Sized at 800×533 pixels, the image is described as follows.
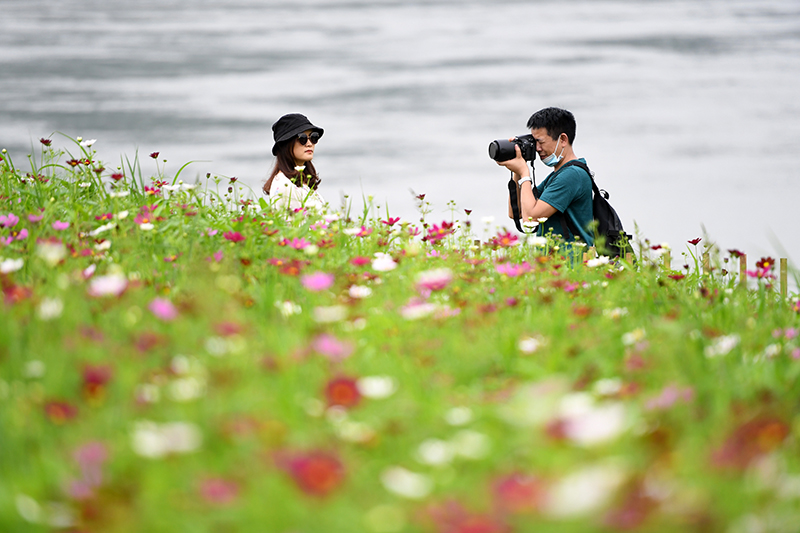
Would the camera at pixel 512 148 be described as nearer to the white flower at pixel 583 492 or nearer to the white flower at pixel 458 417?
the white flower at pixel 458 417

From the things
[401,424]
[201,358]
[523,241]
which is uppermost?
[523,241]

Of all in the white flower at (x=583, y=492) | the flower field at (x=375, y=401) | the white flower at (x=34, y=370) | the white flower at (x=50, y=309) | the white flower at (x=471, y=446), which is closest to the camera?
the white flower at (x=583, y=492)

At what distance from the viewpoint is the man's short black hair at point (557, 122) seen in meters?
5.41

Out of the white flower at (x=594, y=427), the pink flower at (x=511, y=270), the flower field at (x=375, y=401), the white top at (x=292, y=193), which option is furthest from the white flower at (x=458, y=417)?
the white top at (x=292, y=193)

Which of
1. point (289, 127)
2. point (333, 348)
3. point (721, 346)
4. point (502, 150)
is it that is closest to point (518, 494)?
point (333, 348)

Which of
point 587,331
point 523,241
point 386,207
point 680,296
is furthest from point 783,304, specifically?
point 386,207

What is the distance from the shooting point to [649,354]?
2189mm

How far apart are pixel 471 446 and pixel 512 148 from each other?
4.23m

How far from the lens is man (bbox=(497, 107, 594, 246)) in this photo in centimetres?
508

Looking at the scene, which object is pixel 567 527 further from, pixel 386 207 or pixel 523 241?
pixel 386 207

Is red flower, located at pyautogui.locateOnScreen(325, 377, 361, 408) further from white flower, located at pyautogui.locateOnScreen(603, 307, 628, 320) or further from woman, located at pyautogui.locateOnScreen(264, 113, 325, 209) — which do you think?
woman, located at pyautogui.locateOnScreen(264, 113, 325, 209)

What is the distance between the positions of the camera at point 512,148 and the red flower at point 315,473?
440cm

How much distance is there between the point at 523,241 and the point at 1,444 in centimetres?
288

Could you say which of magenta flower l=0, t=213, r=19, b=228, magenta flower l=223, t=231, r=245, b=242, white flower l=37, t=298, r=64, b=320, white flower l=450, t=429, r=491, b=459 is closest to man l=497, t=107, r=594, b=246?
magenta flower l=223, t=231, r=245, b=242
